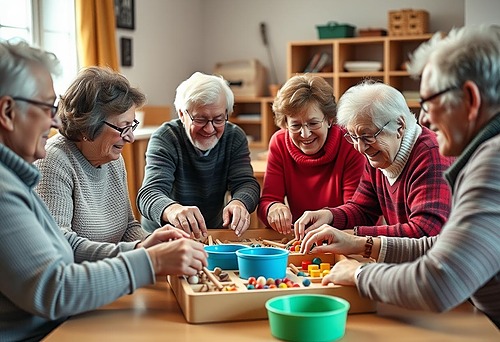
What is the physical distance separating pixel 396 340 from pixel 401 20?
4718 mm

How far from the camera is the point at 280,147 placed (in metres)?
2.89

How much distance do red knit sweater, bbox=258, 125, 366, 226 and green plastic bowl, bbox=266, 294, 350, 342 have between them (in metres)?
1.12

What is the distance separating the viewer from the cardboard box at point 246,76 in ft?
21.5

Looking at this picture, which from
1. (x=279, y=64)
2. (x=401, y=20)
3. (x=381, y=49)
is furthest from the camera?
(x=279, y=64)

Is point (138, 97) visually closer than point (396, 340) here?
No

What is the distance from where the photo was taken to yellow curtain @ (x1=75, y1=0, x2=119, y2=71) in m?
4.82

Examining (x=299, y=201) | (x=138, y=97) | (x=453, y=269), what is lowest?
(x=299, y=201)

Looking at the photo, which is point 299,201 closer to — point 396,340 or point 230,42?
point 396,340

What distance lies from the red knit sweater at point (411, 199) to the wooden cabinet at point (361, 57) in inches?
131

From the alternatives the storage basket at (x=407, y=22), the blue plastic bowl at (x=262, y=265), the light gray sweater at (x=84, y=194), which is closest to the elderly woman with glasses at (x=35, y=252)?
the blue plastic bowl at (x=262, y=265)

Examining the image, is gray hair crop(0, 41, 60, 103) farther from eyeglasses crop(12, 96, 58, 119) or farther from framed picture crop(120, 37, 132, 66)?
framed picture crop(120, 37, 132, 66)

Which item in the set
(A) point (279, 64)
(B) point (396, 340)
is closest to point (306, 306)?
(B) point (396, 340)

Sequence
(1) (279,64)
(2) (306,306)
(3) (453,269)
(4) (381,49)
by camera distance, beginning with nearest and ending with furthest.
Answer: (3) (453,269), (2) (306,306), (4) (381,49), (1) (279,64)

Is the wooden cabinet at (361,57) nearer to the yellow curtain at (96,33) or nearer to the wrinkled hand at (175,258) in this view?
the yellow curtain at (96,33)
